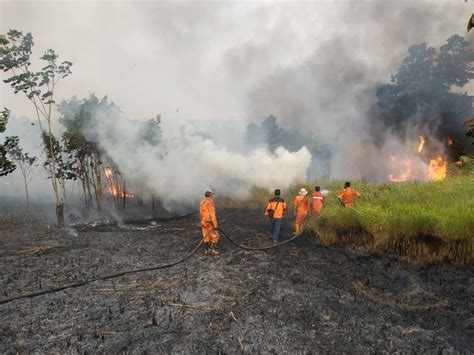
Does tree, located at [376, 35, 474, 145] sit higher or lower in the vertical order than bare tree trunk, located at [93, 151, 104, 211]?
higher

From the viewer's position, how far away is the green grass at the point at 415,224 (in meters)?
7.77

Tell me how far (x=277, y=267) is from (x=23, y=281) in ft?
19.5

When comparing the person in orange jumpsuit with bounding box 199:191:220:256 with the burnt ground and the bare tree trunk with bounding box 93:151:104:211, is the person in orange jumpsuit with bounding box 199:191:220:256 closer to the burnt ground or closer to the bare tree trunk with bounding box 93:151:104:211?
the burnt ground

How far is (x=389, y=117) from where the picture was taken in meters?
33.6

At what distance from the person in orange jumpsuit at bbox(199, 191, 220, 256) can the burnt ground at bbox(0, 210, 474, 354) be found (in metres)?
0.48

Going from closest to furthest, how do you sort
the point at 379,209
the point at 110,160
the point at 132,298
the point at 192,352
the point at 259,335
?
the point at 192,352, the point at 259,335, the point at 132,298, the point at 379,209, the point at 110,160

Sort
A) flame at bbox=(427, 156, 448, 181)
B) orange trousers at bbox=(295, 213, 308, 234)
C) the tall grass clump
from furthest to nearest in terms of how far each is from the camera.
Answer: flame at bbox=(427, 156, 448, 181), orange trousers at bbox=(295, 213, 308, 234), the tall grass clump

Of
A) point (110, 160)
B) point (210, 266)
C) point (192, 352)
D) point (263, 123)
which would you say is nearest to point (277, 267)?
point (210, 266)

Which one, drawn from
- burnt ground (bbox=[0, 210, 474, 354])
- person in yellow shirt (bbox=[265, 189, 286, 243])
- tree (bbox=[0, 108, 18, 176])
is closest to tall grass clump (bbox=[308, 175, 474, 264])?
burnt ground (bbox=[0, 210, 474, 354])

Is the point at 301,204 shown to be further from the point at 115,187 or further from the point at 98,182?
the point at 115,187

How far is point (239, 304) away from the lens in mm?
6234

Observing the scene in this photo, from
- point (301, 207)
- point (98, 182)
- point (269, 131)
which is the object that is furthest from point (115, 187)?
point (269, 131)

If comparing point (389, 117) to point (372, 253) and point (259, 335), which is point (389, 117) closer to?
point (372, 253)

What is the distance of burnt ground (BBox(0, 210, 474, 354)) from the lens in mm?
4984
